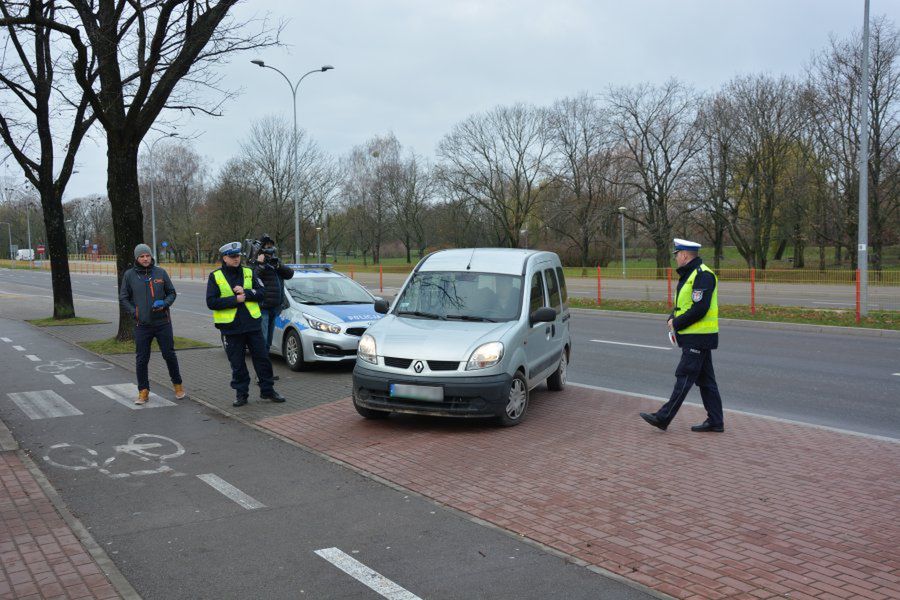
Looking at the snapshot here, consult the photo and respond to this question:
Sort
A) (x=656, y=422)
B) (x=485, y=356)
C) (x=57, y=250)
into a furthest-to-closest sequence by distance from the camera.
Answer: (x=57, y=250) < (x=656, y=422) < (x=485, y=356)

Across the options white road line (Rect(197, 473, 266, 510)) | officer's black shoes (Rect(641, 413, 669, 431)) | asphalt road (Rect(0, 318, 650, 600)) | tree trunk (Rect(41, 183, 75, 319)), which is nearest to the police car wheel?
asphalt road (Rect(0, 318, 650, 600))

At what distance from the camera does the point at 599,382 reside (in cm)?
1043

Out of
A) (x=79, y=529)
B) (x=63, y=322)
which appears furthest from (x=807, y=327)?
(x=63, y=322)

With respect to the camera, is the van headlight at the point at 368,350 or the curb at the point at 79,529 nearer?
the curb at the point at 79,529

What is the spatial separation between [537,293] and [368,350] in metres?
2.14

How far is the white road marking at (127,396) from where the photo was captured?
8.73 meters

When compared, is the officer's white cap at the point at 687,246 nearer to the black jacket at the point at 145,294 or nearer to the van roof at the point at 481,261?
the van roof at the point at 481,261

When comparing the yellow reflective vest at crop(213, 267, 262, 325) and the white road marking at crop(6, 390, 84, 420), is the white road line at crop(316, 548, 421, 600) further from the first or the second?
the white road marking at crop(6, 390, 84, 420)

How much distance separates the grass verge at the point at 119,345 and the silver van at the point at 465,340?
649cm

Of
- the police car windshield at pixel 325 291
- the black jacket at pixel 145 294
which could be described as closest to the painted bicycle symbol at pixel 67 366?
the police car windshield at pixel 325 291

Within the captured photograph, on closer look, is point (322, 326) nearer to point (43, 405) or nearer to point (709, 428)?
point (43, 405)

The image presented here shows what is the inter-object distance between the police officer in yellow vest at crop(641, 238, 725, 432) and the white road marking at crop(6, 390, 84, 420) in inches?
247

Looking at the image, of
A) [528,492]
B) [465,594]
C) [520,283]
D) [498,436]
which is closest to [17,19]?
[520,283]

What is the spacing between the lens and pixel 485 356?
711cm
